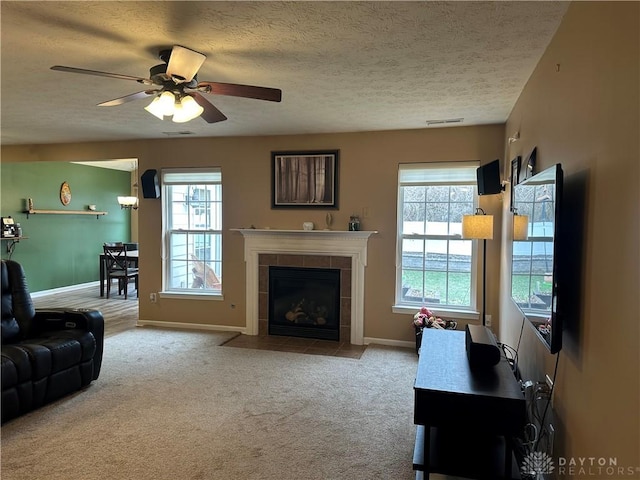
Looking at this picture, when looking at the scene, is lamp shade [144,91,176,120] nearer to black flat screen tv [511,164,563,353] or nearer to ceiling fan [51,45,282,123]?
ceiling fan [51,45,282,123]

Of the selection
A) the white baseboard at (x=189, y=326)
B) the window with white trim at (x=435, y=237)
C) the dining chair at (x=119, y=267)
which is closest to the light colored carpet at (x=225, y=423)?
the window with white trim at (x=435, y=237)

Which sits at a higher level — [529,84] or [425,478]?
[529,84]

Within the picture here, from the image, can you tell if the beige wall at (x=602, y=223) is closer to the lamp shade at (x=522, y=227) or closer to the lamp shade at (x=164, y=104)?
the lamp shade at (x=522, y=227)

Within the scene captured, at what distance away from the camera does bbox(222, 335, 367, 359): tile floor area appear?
4.46 meters

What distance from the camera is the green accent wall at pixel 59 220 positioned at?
24.3 ft

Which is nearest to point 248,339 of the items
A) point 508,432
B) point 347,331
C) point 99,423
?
point 347,331

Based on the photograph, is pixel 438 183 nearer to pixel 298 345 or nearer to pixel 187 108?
pixel 298 345

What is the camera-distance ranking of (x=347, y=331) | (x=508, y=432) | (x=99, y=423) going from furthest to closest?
1. (x=347, y=331)
2. (x=99, y=423)
3. (x=508, y=432)

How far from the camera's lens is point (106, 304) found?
698 centimetres

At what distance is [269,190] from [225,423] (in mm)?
2966

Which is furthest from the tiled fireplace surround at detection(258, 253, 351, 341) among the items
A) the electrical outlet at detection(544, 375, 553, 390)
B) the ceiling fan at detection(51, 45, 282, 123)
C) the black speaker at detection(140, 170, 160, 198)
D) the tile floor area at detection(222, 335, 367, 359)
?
the electrical outlet at detection(544, 375, 553, 390)

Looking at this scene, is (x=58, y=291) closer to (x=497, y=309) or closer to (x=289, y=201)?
(x=289, y=201)

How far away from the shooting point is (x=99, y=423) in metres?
2.81

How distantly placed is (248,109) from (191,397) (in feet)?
8.39
